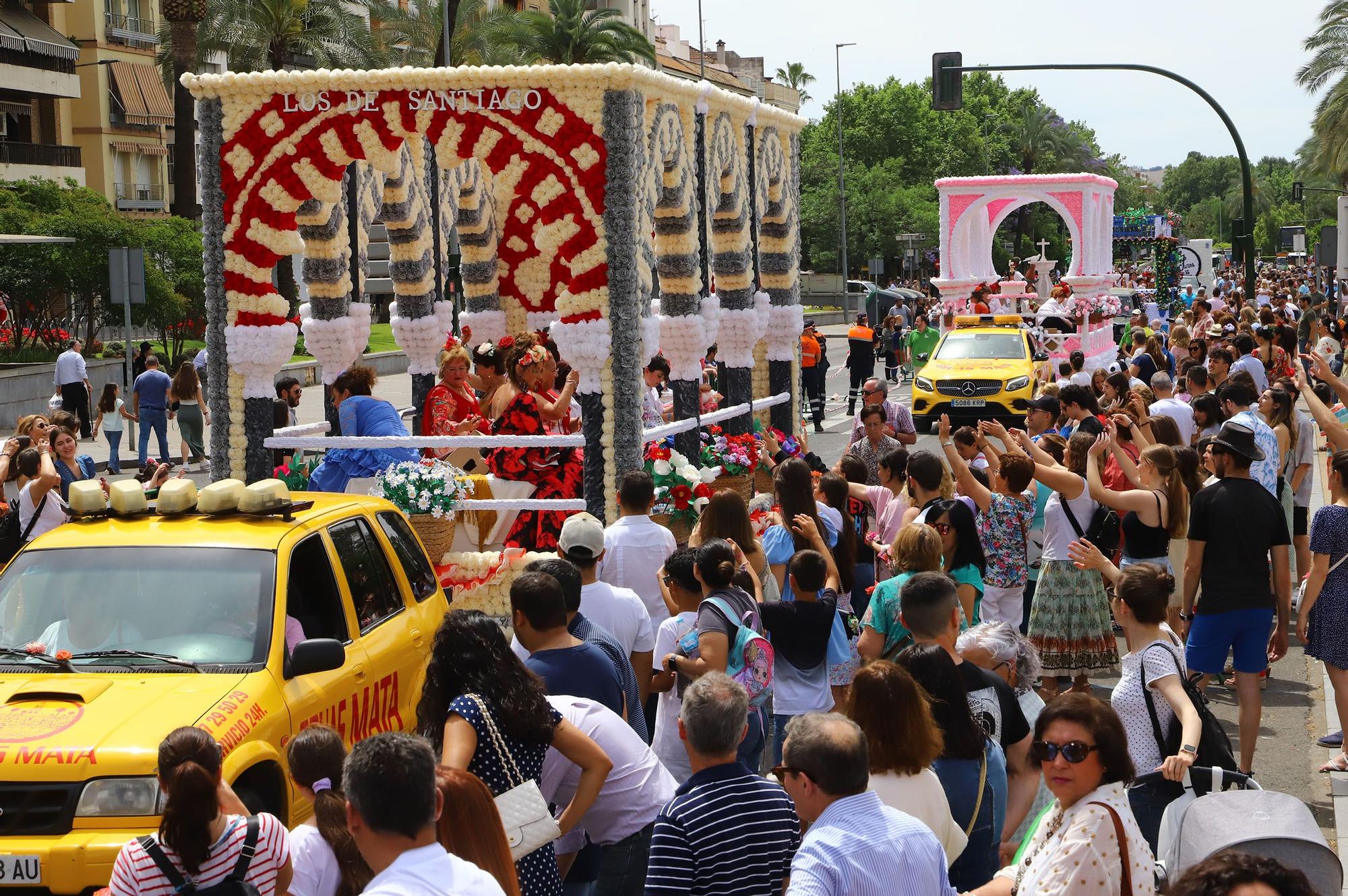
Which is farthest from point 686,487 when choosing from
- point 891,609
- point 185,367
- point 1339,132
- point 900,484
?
point 1339,132

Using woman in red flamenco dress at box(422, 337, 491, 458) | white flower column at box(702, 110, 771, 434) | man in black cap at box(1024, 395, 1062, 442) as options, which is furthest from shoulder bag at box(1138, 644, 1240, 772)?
white flower column at box(702, 110, 771, 434)

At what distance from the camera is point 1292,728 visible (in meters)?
9.24

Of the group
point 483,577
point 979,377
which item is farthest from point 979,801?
point 979,377

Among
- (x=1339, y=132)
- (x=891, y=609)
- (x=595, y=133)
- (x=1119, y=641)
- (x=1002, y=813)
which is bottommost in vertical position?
(x=1119, y=641)

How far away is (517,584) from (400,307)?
32.1 ft

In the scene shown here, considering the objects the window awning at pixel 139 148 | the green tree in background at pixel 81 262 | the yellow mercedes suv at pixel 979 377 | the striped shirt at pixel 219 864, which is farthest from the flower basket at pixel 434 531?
the window awning at pixel 139 148

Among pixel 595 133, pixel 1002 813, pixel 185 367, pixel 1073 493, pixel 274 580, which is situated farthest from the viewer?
pixel 185 367

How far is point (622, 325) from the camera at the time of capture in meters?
11.2

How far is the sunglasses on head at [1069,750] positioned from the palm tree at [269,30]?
41.5 m

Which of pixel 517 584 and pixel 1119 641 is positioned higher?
pixel 517 584

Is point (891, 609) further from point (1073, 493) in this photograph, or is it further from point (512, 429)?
point (512, 429)

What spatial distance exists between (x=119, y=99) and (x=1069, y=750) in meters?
56.4

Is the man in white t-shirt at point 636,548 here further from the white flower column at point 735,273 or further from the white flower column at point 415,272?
the white flower column at point 415,272

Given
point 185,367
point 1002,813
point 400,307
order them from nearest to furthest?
point 1002,813
point 400,307
point 185,367
